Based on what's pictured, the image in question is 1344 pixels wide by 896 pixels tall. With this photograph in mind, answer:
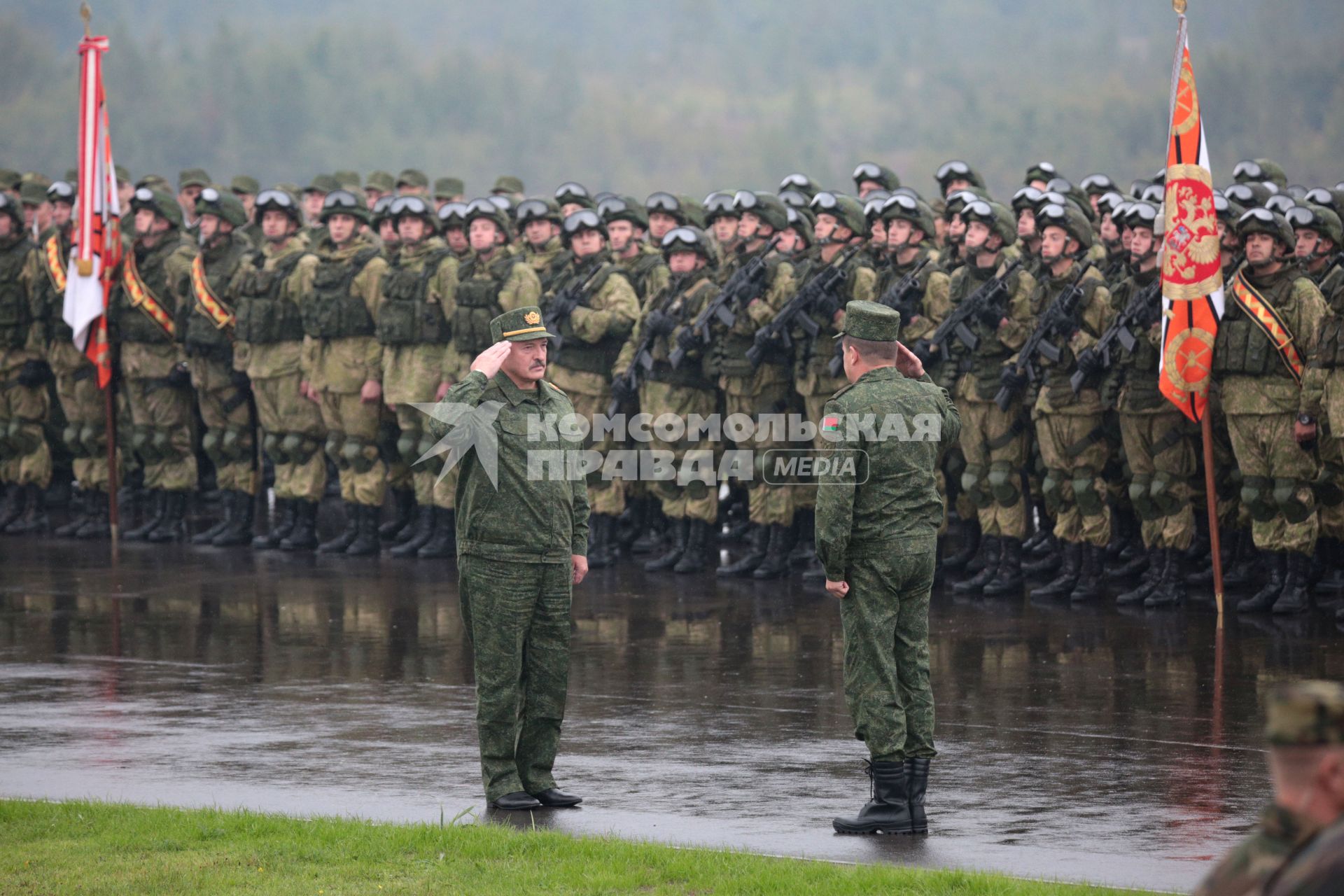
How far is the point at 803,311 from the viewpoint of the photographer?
1347 centimetres

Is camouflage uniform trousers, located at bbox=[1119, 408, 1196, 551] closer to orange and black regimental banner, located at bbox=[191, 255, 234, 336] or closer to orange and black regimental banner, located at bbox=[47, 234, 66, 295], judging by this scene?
orange and black regimental banner, located at bbox=[191, 255, 234, 336]

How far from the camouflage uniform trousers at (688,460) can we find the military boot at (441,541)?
1836 mm

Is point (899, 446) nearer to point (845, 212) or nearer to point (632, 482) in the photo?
point (845, 212)

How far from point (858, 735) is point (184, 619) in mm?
6497

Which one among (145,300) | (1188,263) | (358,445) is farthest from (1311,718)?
(145,300)

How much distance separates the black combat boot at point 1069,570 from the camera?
42.2 ft

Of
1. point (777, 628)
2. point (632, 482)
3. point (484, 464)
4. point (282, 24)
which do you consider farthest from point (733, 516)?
point (282, 24)

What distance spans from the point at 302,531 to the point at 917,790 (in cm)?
975

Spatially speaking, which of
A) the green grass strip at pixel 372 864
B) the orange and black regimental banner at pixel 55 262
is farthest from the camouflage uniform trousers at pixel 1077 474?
the orange and black regimental banner at pixel 55 262

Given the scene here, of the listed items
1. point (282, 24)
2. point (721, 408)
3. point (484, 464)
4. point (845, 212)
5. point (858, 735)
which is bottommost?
point (858, 735)

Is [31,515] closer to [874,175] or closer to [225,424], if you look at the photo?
[225,424]

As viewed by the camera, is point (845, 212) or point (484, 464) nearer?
point (484, 464)

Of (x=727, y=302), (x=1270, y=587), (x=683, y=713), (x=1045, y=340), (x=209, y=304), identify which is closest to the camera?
(x=683, y=713)

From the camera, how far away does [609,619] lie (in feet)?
40.2
